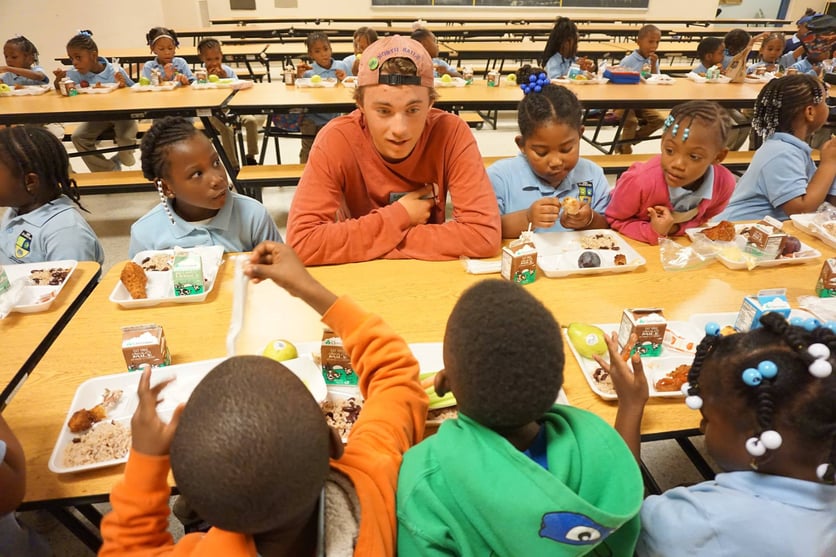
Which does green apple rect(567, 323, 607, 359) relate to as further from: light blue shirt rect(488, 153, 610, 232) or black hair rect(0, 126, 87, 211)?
black hair rect(0, 126, 87, 211)

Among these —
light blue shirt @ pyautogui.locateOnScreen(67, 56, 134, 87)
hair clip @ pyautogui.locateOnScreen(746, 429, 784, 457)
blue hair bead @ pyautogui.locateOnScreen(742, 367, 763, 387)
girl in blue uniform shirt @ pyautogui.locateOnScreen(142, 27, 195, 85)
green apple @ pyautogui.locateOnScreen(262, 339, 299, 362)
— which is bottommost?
green apple @ pyautogui.locateOnScreen(262, 339, 299, 362)

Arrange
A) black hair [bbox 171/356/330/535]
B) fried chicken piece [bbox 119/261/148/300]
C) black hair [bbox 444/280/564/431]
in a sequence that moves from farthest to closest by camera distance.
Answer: fried chicken piece [bbox 119/261/148/300] < black hair [bbox 444/280/564/431] < black hair [bbox 171/356/330/535]

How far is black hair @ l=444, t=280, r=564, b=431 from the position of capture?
72 centimetres

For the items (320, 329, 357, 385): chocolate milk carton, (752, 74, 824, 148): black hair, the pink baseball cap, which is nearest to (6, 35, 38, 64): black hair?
the pink baseball cap

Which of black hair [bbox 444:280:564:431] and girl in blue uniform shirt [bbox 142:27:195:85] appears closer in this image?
black hair [bbox 444:280:564:431]

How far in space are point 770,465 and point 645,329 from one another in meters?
0.43

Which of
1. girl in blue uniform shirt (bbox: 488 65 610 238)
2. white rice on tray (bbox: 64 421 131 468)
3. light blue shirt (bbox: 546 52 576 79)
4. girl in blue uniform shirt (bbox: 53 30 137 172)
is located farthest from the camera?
light blue shirt (bbox: 546 52 576 79)

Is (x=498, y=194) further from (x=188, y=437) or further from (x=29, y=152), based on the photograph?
(x=29, y=152)

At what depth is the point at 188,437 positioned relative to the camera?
24.6 inches

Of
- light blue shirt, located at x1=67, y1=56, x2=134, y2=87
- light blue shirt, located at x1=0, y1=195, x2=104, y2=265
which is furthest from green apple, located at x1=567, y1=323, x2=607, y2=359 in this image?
light blue shirt, located at x1=67, y1=56, x2=134, y2=87

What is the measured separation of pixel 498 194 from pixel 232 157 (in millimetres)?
3465

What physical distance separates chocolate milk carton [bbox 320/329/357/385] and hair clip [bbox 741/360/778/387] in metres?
0.76

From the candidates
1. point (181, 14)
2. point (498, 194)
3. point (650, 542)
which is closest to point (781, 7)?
point (181, 14)

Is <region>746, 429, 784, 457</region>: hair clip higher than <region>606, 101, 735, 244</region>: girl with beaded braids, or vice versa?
<region>606, 101, 735, 244</region>: girl with beaded braids
